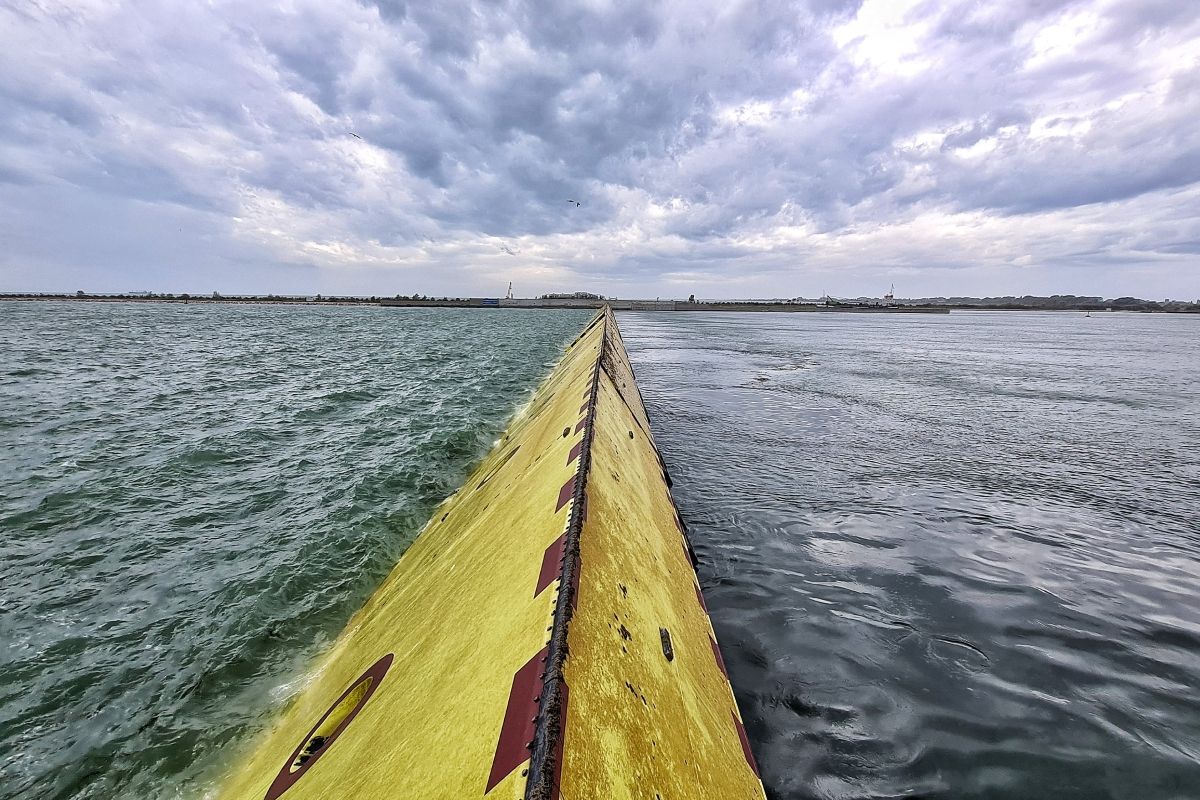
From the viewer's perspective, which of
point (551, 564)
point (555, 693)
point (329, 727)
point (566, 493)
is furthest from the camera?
point (566, 493)

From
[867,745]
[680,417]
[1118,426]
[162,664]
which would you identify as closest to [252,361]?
[680,417]

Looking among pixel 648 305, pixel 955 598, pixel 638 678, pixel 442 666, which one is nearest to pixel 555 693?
pixel 638 678

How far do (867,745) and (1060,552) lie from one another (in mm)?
3933

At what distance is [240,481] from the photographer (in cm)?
703

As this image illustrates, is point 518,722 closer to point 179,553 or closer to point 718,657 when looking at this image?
point 718,657

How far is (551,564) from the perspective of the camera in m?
2.08

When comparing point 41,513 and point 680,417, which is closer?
point 41,513

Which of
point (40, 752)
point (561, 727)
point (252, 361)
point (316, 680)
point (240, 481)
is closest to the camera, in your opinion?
point (561, 727)

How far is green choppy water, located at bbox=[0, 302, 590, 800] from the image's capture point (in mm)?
3078

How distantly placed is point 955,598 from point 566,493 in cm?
387

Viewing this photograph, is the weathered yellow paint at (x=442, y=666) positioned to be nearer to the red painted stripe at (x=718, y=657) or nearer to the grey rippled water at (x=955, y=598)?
the red painted stripe at (x=718, y=657)

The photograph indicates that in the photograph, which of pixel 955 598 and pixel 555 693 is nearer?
pixel 555 693

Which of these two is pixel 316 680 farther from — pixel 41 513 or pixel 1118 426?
pixel 1118 426

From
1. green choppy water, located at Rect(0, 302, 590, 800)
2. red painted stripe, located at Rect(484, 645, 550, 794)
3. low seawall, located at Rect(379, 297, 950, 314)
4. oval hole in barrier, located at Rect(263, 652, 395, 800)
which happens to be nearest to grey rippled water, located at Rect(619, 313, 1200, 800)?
red painted stripe, located at Rect(484, 645, 550, 794)
